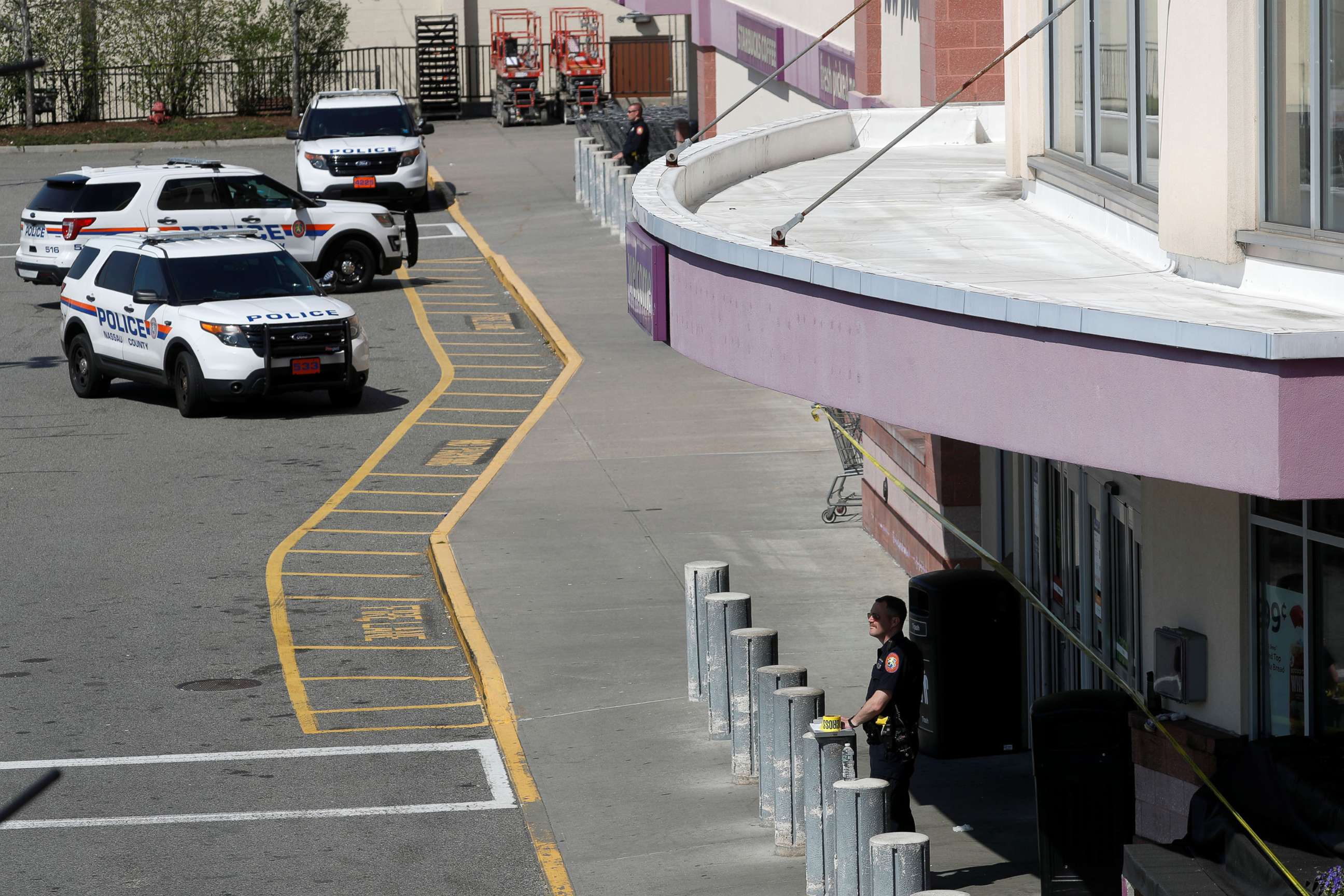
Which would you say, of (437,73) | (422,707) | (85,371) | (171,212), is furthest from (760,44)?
(437,73)

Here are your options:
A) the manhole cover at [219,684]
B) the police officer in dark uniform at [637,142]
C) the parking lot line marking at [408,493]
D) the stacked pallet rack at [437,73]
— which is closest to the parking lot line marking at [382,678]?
the manhole cover at [219,684]

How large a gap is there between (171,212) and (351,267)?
2.83 m

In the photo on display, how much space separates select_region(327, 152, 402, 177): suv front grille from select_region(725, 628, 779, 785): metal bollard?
84.4 feet

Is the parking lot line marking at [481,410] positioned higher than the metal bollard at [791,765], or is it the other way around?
the parking lot line marking at [481,410]

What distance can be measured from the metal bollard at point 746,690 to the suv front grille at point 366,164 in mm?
25724

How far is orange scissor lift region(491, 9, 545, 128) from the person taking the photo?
51969 millimetres

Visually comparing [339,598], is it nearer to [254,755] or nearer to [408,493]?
[408,493]

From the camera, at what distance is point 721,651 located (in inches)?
475

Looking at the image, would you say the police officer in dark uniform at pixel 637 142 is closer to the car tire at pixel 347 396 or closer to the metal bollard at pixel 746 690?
the car tire at pixel 347 396

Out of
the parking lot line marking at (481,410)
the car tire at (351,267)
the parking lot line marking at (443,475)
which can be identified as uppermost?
the car tire at (351,267)

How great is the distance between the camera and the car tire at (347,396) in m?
21.9

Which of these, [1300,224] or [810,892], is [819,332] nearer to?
[1300,224]

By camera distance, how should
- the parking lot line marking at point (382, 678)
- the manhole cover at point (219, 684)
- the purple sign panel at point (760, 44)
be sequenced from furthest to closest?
the purple sign panel at point (760, 44) < the parking lot line marking at point (382, 678) < the manhole cover at point (219, 684)

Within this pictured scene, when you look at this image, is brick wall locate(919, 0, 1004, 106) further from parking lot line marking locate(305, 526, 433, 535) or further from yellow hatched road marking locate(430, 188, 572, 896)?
parking lot line marking locate(305, 526, 433, 535)
